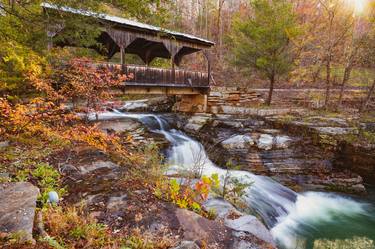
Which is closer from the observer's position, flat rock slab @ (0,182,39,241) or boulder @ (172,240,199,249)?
flat rock slab @ (0,182,39,241)

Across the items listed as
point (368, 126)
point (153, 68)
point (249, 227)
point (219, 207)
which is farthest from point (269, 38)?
point (249, 227)

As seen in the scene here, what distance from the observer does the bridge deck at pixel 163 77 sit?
1224 cm

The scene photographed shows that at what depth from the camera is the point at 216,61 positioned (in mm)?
28984

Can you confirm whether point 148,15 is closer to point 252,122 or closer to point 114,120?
point 114,120

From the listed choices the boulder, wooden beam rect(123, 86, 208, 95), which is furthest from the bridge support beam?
the boulder

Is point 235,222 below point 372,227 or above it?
above

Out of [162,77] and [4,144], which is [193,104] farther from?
[4,144]

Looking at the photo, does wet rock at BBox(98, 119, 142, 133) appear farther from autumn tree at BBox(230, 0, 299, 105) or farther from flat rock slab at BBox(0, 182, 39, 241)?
autumn tree at BBox(230, 0, 299, 105)

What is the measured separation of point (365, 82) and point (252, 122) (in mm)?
10770

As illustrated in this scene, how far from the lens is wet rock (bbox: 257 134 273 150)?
10.5 metres

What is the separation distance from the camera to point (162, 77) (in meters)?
13.4

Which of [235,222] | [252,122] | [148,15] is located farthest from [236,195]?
[252,122]

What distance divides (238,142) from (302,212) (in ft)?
12.9

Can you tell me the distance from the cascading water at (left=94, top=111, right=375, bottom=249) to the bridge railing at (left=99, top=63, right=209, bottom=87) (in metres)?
4.91
